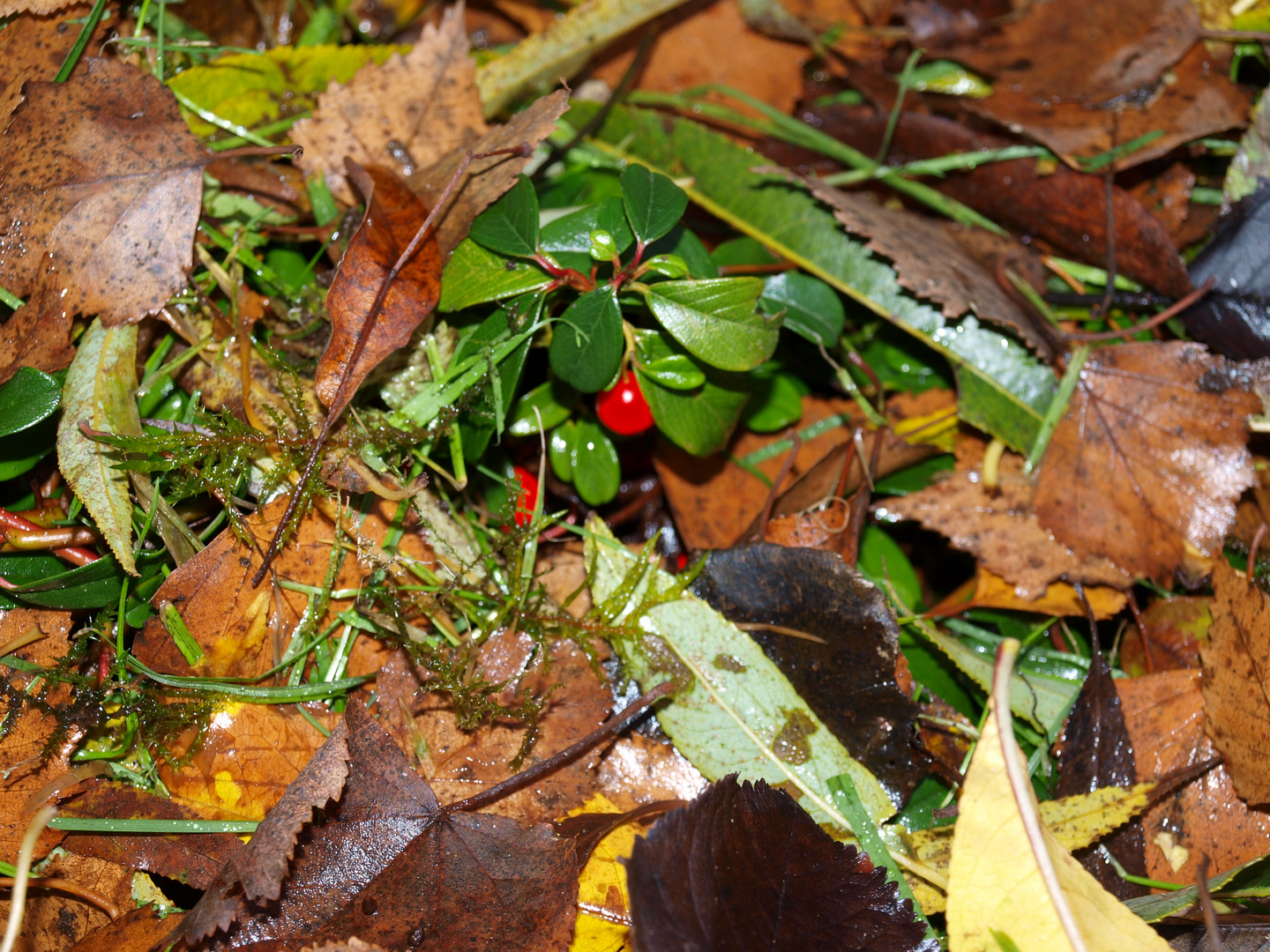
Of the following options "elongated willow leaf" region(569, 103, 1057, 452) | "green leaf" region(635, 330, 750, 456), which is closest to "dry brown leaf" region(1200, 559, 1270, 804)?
"elongated willow leaf" region(569, 103, 1057, 452)

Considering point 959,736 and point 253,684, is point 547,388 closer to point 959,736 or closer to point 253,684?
point 253,684

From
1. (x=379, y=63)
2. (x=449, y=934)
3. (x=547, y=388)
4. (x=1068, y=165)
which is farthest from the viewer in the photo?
(x=1068, y=165)

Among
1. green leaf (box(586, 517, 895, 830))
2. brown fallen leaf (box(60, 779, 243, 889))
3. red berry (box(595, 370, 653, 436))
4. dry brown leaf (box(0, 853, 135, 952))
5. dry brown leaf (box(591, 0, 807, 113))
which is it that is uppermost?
dry brown leaf (box(591, 0, 807, 113))

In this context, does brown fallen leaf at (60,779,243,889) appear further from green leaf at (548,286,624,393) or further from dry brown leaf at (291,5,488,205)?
dry brown leaf at (291,5,488,205)

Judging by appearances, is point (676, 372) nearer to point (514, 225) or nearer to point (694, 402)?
point (694, 402)

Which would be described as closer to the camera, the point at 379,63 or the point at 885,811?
the point at 885,811

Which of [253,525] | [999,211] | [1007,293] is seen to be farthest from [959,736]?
[253,525]

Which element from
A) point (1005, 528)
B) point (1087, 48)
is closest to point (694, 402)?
point (1005, 528)
